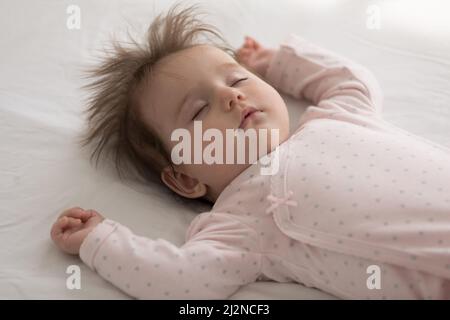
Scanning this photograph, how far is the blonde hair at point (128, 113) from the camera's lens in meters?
1.16

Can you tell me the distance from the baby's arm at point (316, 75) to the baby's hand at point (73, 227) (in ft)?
1.66

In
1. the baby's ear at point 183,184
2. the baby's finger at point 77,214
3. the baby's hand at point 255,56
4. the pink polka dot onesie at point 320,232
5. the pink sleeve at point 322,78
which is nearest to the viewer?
the pink polka dot onesie at point 320,232

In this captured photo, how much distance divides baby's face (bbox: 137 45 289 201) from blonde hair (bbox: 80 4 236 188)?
26mm

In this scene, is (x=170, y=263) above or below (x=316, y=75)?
below

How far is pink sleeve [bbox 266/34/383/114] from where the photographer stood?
1233 mm

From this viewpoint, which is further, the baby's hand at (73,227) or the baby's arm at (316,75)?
the baby's arm at (316,75)

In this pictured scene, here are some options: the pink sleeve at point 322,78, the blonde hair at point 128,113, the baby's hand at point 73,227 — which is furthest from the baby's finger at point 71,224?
the pink sleeve at point 322,78

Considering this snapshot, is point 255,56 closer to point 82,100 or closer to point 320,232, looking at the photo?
point 82,100

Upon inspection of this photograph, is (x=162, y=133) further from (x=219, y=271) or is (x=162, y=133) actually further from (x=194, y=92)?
(x=219, y=271)

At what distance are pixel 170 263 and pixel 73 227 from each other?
0.62 ft

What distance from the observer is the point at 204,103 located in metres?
1.10

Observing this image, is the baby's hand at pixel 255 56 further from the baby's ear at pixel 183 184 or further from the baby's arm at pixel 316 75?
the baby's ear at pixel 183 184

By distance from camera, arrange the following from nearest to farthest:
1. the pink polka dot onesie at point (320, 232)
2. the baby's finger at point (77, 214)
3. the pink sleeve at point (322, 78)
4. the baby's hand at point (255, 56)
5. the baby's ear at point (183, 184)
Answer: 1. the pink polka dot onesie at point (320, 232)
2. the baby's finger at point (77, 214)
3. the baby's ear at point (183, 184)
4. the pink sleeve at point (322, 78)
5. the baby's hand at point (255, 56)

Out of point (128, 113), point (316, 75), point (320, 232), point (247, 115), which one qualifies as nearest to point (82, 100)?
point (128, 113)
